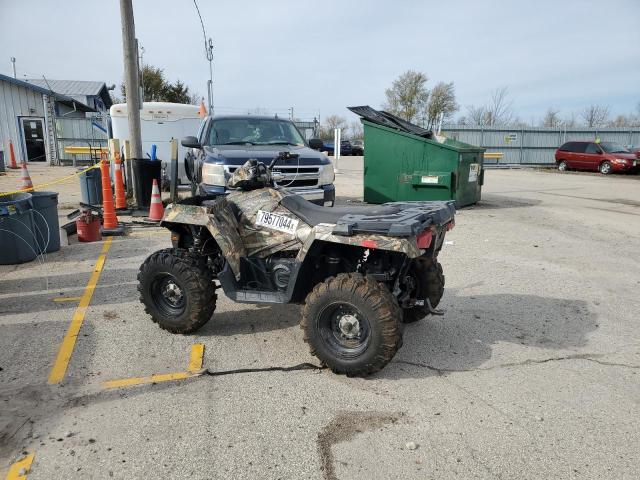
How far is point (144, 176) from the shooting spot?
10.1m

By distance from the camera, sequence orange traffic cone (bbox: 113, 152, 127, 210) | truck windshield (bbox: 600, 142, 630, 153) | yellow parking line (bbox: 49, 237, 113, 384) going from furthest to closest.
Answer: truck windshield (bbox: 600, 142, 630, 153), orange traffic cone (bbox: 113, 152, 127, 210), yellow parking line (bbox: 49, 237, 113, 384)

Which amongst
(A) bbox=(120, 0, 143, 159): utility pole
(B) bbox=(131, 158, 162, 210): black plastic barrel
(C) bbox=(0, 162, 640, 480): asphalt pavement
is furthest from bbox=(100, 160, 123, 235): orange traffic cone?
(C) bbox=(0, 162, 640, 480): asphalt pavement

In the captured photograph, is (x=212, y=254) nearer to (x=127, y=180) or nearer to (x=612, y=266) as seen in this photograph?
(x=612, y=266)

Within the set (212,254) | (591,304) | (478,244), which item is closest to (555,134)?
(478,244)

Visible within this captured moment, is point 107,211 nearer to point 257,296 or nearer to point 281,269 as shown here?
point 257,296

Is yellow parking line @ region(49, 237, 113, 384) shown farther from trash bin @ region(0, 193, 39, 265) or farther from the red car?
the red car

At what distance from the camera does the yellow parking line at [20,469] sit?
2.40 m

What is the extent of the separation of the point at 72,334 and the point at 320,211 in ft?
7.94

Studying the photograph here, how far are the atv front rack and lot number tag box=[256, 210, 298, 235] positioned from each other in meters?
0.42

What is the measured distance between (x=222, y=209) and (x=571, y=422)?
2.83 metres

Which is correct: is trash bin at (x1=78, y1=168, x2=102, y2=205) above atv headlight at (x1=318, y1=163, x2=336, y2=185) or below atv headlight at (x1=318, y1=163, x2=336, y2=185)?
below

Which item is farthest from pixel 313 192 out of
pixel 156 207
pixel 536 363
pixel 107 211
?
pixel 536 363

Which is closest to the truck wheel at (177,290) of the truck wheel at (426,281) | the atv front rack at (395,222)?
the atv front rack at (395,222)

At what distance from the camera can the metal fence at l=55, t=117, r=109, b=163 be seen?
25641 millimetres
